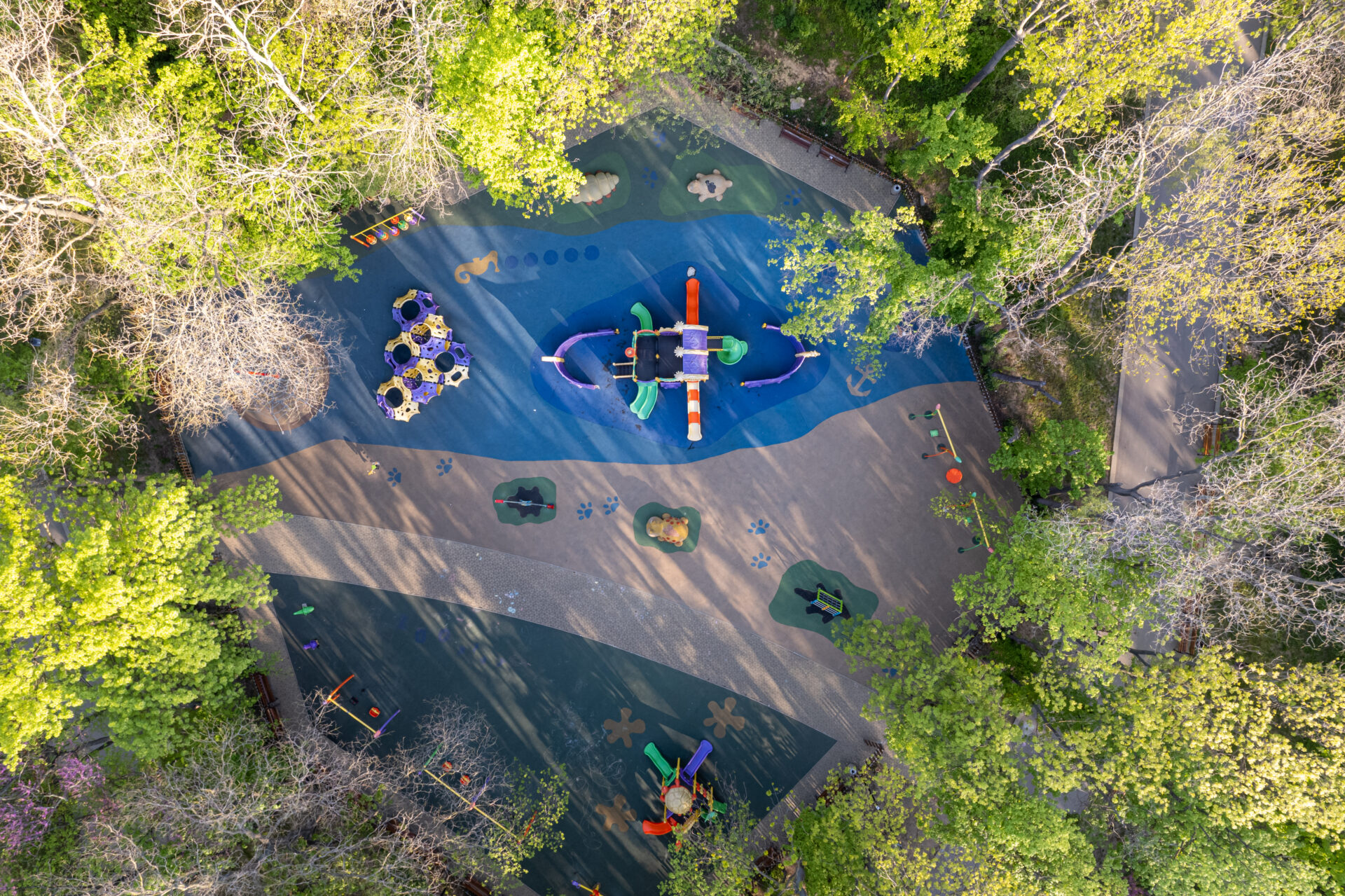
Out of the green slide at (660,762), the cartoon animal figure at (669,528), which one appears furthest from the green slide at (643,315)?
the green slide at (660,762)

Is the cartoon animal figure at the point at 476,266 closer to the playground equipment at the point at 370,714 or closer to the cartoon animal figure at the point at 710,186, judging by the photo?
the cartoon animal figure at the point at 710,186

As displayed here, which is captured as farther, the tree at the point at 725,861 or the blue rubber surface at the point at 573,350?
the blue rubber surface at the point at 573,350

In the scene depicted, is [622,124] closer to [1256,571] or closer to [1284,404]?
[1284,404]

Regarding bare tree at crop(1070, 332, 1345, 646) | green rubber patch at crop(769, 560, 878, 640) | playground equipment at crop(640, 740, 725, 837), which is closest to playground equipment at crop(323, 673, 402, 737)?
playground equipment at crop(640, 740, 725, 837)

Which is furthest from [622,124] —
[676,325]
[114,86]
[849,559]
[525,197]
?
[849,559]

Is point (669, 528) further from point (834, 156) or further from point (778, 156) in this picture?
point (834, 156)

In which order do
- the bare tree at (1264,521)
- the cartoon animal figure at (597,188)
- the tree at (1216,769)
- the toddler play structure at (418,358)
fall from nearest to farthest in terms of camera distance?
1. the tree at (1216,769)
2. the bare tree at (1264,521)
3. the toddler play structure at (418,358)
4. the cartoon animal figure at (597,188)

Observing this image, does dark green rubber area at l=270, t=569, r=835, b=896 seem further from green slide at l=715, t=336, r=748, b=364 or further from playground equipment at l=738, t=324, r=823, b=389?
green slide at l=715, t=336, r=748, b=364
